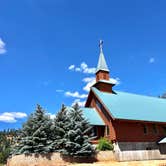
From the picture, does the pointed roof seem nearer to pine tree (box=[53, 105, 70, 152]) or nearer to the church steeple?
the church steeple

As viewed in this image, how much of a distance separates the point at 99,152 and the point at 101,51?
772 inches

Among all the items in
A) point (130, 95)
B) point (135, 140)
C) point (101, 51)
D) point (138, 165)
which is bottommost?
point (138, 165)

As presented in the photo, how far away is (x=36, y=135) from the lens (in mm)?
26969

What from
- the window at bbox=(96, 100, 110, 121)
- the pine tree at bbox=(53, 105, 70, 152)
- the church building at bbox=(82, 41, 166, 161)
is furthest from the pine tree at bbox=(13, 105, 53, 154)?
the window at bbox=(96, 100, 110, 121)

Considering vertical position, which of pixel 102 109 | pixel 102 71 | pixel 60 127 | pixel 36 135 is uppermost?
pixel 102 71

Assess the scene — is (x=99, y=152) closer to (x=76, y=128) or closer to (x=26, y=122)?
(x=76, y=128)

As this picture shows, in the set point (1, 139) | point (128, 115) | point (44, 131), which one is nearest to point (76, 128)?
point (44, 131)

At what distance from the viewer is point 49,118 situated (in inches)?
1128

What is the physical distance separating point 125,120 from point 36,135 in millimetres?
10901

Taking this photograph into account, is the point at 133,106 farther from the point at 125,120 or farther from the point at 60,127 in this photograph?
the point at 60,127

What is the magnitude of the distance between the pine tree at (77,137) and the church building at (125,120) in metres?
4.25

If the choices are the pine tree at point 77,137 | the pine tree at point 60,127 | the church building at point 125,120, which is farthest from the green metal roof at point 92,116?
the pine tree at point 60,127

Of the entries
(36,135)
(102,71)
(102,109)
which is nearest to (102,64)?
(102,71)

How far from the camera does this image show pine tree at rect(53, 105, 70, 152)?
90.9 feet
